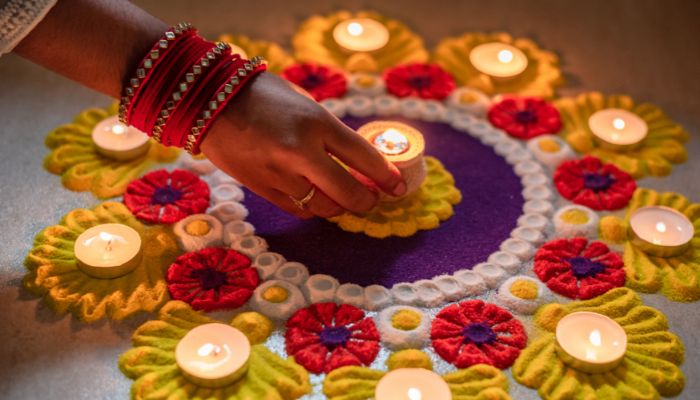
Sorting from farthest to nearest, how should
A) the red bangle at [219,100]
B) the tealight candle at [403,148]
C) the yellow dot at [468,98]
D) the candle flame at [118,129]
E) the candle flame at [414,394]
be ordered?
1. the yellow dot at [468,98]
2. the candle flame at [118,129]
3. the tealight candle at [403,148]
4. the red bangle at [219,100]
5. the candle flame at [414,394]

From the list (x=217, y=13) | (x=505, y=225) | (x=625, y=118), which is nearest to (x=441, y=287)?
(x=505, y=225)

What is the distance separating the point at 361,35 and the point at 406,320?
0.60 meters

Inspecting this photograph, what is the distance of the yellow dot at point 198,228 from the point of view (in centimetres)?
108

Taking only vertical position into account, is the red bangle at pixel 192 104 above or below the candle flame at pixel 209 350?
above

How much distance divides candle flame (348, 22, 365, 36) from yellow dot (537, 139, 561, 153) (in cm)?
36

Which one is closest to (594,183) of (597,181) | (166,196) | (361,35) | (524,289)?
(597,181)

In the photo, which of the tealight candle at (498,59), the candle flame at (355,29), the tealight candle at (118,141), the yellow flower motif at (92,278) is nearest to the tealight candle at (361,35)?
the candle flame at (355,29)

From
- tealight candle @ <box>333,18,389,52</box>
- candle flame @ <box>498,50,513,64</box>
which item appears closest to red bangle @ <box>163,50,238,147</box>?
tealight candle @ <box>333,18,389,52</box>

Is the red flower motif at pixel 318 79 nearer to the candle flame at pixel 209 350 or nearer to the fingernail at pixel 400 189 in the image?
the fingernail at pixel 400 189

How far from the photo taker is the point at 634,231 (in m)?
1.08

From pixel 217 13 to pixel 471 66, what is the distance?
436 mm

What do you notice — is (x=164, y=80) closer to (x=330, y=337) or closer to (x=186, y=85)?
(x=186, y=85)

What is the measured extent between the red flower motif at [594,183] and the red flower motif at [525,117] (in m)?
0.08

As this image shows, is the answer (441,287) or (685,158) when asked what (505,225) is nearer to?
(441,287)
